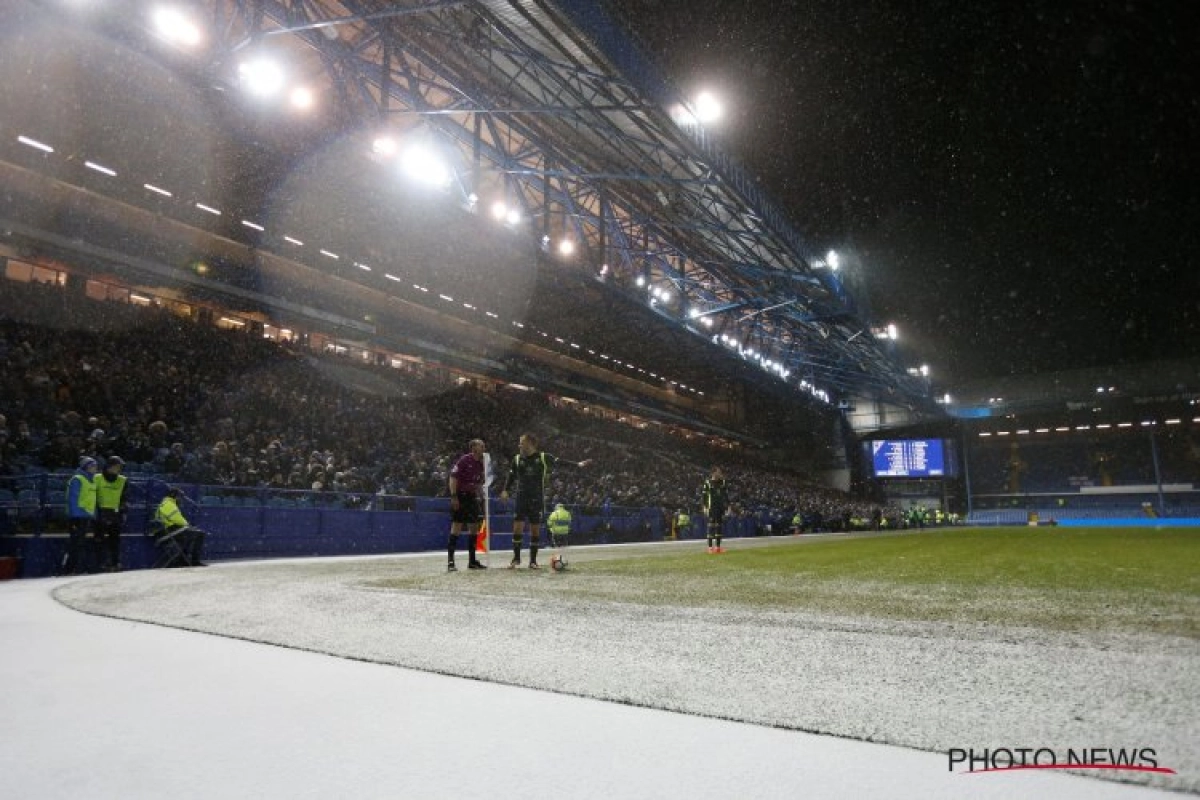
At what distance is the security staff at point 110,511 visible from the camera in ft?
33.9

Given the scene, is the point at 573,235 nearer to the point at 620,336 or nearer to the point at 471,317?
the point at 471,317

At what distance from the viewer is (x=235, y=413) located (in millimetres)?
18266

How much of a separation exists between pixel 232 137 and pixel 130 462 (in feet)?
32.1

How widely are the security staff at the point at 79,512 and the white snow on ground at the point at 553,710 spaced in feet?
21.4

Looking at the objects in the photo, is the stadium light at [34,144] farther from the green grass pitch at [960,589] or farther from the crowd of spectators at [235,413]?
the green grass pitch at [960,589]

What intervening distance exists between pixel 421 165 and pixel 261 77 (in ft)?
15.2

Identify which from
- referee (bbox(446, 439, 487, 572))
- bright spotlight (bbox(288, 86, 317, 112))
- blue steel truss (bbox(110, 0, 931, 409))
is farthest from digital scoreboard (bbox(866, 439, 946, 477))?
referee (bbox(446, 439, 487, 572))

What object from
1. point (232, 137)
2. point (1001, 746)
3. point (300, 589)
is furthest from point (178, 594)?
point (232, 137)

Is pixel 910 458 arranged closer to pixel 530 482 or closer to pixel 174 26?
pixel 530 482

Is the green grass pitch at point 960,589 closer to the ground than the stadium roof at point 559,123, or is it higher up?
closer to the ground

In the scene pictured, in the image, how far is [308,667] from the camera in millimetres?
3400

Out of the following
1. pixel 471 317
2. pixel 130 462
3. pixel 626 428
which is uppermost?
pixel 471 317

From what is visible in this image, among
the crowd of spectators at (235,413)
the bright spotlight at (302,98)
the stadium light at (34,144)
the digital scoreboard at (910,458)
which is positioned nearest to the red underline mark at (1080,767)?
the crowd of spectators at (235,413)

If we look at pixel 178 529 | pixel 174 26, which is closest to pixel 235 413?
pixel 178 529
